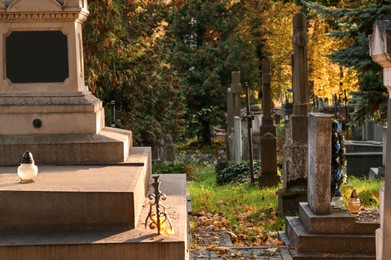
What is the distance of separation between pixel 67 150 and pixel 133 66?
12.1 metres

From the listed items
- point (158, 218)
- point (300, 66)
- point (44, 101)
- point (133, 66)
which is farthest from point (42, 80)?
point (133, 66)

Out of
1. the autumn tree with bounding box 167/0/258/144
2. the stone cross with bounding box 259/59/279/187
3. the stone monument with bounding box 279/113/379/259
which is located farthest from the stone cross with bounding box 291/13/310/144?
the autumn tree with bounding box 167/0/258/144

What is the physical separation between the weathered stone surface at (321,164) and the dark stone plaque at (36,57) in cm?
382

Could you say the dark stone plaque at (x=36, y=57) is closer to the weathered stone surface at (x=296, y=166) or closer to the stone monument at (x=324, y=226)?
the stone monument at (x=324, y=226)

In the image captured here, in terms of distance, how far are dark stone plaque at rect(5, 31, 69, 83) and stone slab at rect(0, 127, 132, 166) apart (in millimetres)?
1054

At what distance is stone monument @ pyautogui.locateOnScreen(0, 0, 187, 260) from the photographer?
8.00m

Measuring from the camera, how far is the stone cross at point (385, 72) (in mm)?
5652

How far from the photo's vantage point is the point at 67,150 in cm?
1036

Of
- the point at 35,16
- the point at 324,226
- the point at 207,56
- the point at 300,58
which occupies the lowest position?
the point at 324,226

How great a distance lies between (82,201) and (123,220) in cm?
49

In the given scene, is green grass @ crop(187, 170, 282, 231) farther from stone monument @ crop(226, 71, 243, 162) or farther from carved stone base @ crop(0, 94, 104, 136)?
stone monument @ crop(226, 71, 243, 162)

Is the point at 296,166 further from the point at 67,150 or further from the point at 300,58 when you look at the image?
the point at 67,150

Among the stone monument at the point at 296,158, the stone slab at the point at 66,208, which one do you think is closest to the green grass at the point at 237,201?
the stone monument at the point at 296,158

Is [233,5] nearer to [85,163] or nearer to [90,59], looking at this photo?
[90,59]
